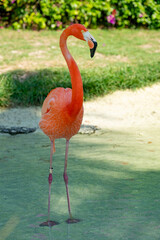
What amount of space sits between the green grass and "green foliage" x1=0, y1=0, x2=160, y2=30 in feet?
1.04

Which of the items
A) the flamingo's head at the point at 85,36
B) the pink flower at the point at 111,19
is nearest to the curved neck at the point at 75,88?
the flamingo's head at the point at 85,36

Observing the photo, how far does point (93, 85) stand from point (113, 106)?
0.56 metres

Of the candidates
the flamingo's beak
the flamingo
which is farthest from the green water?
the flamingo's beak

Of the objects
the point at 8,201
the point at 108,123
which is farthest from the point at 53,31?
the point at 8,201

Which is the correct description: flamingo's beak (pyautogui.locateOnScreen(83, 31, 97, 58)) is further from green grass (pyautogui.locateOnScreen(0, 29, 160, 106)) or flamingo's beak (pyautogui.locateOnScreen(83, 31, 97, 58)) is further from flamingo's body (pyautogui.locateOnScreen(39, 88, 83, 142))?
green grass (pyautogui.locateOnScreen(0, 29, 160, 106))

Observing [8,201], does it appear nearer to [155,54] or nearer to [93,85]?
[93,85]

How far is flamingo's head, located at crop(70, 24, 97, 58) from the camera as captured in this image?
2.81 m

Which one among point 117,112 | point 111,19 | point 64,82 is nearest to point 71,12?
point 111,19

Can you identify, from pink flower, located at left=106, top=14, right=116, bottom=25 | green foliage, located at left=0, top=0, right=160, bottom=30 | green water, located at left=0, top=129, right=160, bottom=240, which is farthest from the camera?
pink flower, located at left=106, top=14, right=116, bottom=25

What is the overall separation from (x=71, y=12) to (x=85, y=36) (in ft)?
26.0

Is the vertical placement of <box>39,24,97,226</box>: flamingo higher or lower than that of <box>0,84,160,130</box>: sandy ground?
higher

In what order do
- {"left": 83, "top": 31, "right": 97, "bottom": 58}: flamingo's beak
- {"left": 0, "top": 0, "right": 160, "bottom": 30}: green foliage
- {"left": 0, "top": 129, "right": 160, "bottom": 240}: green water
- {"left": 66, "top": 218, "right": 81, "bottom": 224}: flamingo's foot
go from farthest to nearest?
1. {"left": 0, "top": 0, "right": 160, "bottom": 30}: green foliage
2. {"left": 66, "top": 218, "right": 81, "bottom": 224}: flamingo's foot
3. {"left": 0, "top": 129, "right": 160, "bottom": 240}: green water
4. {"left": 83, "top": 31, "right": 97, "bottom": 58}: flamingo's beak

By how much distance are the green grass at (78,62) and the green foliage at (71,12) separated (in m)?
0.32

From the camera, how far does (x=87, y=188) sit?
397 cm
